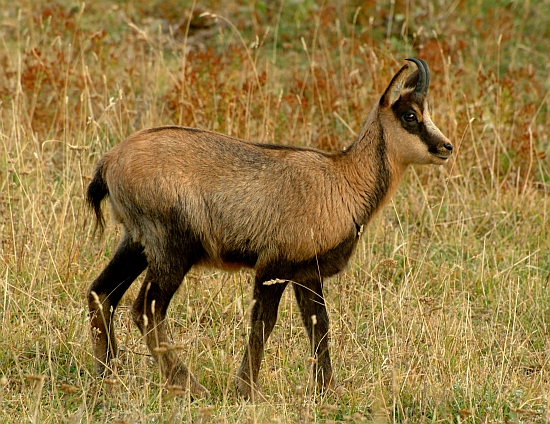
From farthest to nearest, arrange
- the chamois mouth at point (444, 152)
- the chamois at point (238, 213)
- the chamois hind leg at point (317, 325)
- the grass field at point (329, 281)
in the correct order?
the chamois mouth at point (444, 152) < the chamois hind leg at point (317, 325) < the chamois at point (238, 213) < the grass field at point (329, 281)

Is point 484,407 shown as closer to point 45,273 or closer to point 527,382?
point 527,382

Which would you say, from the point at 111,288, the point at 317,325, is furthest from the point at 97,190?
the point at 317,325

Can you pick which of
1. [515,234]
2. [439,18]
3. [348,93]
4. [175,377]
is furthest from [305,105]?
[175,377]

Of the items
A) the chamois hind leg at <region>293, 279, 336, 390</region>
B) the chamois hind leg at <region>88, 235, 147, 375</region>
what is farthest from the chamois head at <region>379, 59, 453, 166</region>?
the chamois hind leg at <region>88, 235, 147, 375</region>

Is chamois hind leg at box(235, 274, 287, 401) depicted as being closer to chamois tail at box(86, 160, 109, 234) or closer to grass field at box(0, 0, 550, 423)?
grass field at box(0, 0, 550, 423)

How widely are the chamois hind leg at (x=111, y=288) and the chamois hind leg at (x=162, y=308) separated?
0.29 meters

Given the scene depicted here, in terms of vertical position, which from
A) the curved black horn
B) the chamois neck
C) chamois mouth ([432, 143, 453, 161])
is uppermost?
the curved black horn

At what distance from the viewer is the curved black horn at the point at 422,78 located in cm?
574

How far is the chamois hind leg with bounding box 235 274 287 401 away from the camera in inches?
215

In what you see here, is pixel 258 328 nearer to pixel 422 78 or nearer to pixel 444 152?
pixel 444 152

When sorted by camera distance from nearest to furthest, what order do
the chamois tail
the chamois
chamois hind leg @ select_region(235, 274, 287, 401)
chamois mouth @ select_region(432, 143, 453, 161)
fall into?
the chamois
chamois hind leg @ select_region(235, 274, 287, 401)
the chamois tail
chamois mouth @ select_region(432, 143, 453, 161)

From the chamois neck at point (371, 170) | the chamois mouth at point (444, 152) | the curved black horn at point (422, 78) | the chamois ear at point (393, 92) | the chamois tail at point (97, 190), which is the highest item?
the curved black horn at point (422, 78)

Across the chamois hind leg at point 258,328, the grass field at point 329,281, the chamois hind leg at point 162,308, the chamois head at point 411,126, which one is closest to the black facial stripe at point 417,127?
the chamois head at point 411,126

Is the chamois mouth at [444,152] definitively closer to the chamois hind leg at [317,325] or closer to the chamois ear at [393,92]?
the chamois ear at [393,92]
